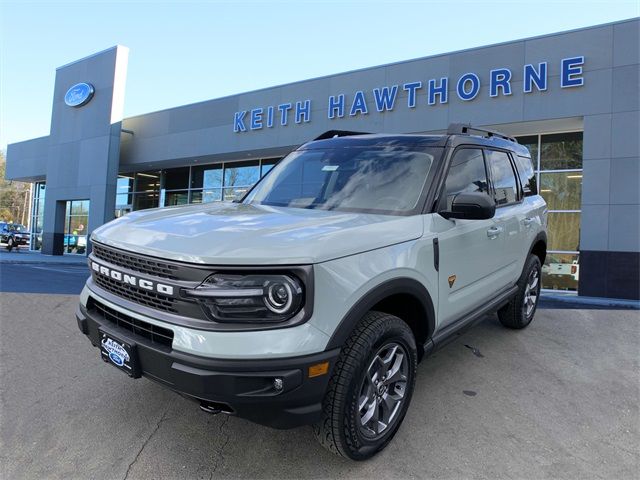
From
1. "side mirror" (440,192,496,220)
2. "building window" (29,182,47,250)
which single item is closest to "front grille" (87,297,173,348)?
"side mirror" (440,192,496,220)

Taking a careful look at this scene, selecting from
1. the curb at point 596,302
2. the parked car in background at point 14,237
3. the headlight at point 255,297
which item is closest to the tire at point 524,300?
the curb at point 596,302

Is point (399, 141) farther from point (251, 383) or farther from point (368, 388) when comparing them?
point (251, 383)

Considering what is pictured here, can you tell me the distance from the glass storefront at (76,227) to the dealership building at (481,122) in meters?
2.59

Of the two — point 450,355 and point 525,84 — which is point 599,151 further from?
point 450,355

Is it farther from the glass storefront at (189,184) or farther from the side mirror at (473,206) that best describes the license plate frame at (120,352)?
the glass storefront at (189,184)

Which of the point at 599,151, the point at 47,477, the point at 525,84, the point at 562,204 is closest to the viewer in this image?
the point at 47,477

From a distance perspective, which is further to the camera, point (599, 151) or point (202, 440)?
point (599, 151)

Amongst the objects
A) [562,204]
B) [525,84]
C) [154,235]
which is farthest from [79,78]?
[154,235]

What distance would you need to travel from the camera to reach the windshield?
119 inches

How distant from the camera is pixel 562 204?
11852mm

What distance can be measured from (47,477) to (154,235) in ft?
4.75

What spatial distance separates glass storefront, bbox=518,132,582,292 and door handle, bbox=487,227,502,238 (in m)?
9.09

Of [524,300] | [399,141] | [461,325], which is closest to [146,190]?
[524,300]

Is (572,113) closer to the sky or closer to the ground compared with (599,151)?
closer to the sky
